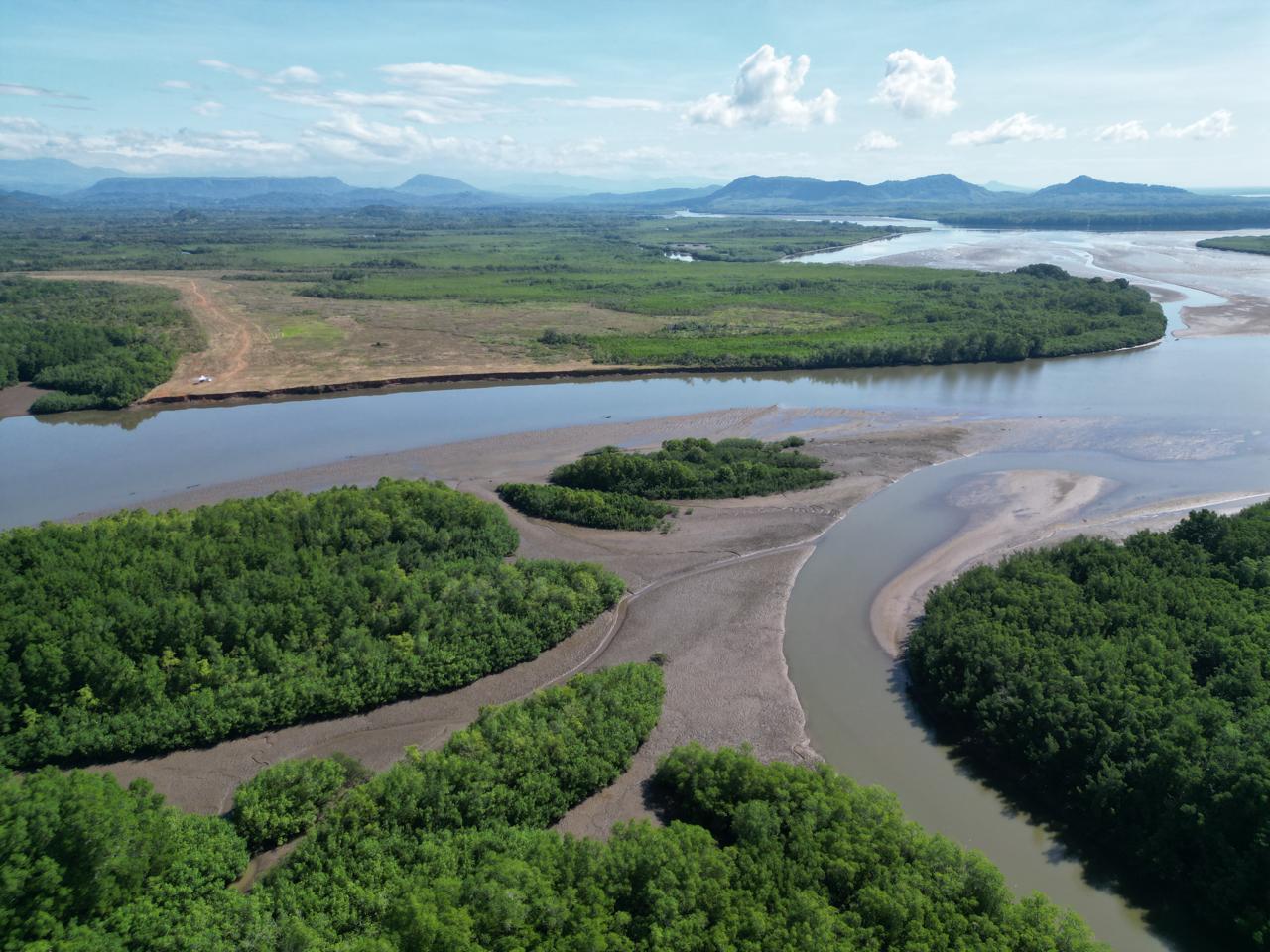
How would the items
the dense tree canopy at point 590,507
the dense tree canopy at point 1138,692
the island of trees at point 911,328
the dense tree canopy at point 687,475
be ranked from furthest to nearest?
the island of trees at point 911,328 < the dense tree canopy at point 687,475 < the dense tree canopy at point 590,507 < the dense tree canopy at point 1138,692

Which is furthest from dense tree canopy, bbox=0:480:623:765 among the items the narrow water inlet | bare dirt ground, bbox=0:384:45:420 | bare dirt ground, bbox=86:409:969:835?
bare dirt ground, bbox=0:384:45:420

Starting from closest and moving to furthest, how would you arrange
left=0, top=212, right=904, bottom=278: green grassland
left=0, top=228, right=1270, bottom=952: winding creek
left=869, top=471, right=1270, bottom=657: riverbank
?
left=0, top=228, right=1270, bottom=952: winding creek → left=869, top=471, right=1270, bottom=657: riverbank → left=0, top=212, right=904, bottom=278: green grassland

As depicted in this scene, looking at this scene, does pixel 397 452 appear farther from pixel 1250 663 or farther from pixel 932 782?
pixel 1250 663

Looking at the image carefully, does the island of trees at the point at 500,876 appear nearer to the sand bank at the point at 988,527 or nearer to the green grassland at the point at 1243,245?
the sand bank at the point at 988,527

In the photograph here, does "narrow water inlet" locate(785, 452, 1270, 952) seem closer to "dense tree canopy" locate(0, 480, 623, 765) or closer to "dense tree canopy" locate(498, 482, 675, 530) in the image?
"dense tree canopy" locate(498, 482, 675, 530)

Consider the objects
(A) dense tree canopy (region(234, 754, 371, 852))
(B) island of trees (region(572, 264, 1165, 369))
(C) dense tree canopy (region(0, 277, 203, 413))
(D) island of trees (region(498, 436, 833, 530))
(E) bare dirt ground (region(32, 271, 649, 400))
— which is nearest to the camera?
(A) dense tree canopy (region(234, 754, 371, 852))

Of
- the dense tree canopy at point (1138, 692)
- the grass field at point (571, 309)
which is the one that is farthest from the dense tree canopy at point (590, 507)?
the grass field at point (571, 309)
